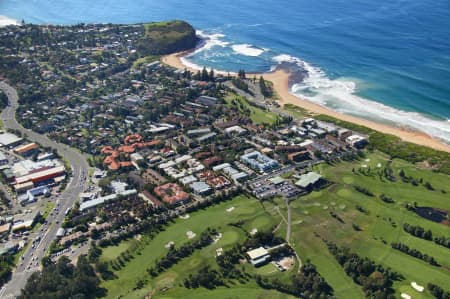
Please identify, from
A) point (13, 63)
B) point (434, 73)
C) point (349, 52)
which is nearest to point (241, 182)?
point (434, 73)

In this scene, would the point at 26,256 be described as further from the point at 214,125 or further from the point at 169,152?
the point at 214,125

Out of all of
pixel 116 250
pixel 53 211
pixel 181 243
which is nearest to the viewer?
pixel 116 250

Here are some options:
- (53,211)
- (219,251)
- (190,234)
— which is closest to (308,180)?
(219,251)

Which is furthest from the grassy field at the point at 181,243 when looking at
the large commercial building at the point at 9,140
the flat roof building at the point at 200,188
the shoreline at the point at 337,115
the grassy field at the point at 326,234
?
the large commercial building at the point at 9,140

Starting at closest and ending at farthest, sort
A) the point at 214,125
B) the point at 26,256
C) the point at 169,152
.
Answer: the point at 26,256, the point at 169,152, the point at 214,125

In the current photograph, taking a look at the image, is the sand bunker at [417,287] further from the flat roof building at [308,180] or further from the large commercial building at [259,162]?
the large commercial building at [259,162]

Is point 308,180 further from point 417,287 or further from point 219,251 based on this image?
point 417,287
